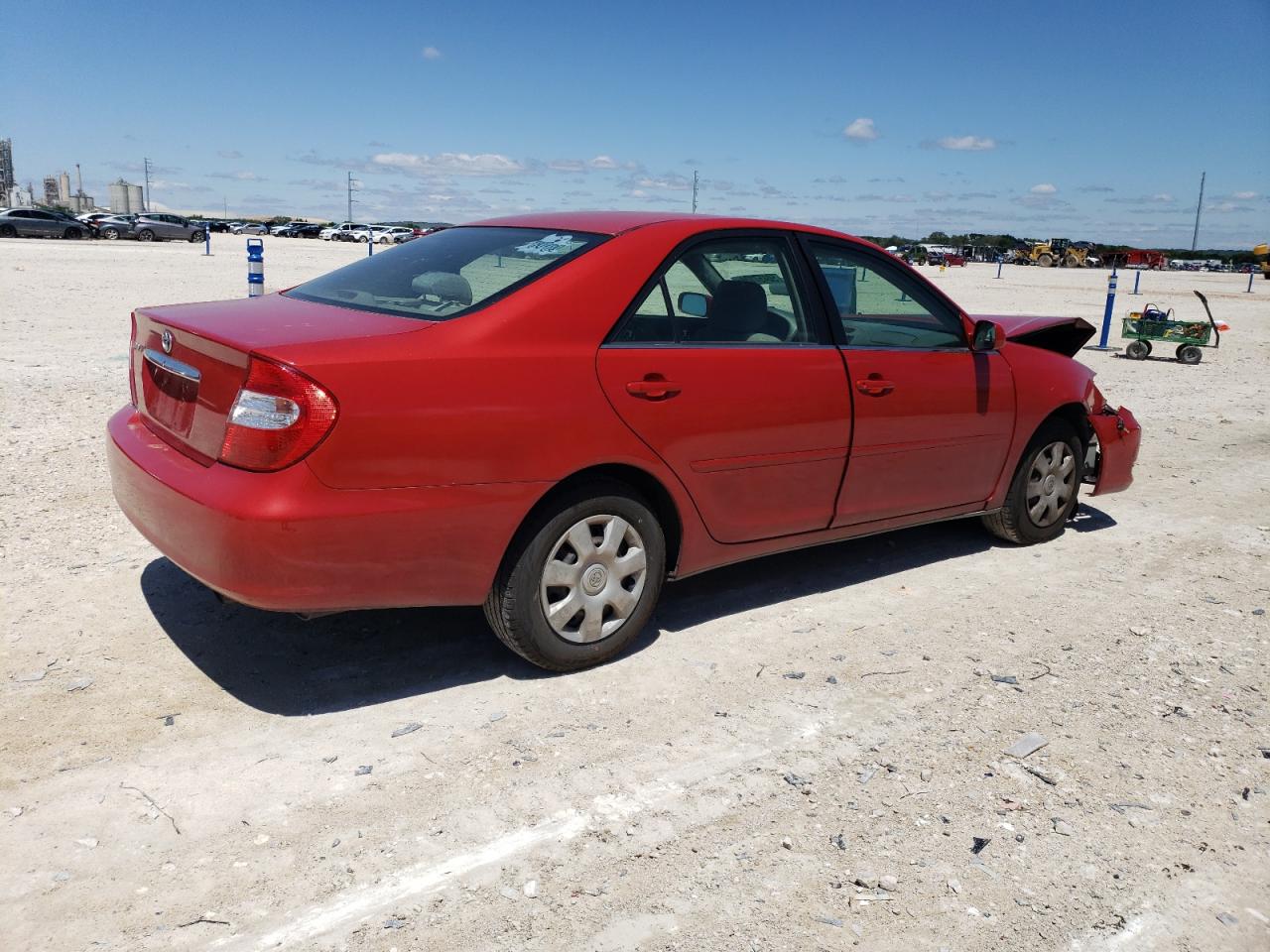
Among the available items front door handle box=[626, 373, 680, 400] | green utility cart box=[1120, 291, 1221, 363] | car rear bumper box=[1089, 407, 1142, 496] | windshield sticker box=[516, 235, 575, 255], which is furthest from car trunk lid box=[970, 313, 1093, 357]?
green utility cart box=[1120, 291, 1221, 363]

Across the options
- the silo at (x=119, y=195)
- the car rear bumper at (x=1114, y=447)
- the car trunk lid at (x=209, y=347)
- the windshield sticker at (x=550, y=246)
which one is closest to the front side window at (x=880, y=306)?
the windshield sticker at (x=550, y=246)

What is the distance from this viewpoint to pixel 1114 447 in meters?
6.14

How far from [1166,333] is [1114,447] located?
1161 centimetres

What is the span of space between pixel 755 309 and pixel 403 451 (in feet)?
5.75

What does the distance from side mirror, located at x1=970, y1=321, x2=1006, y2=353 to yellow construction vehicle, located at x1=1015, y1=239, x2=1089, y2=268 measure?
3068 inches

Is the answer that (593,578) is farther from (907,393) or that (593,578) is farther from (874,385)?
(907,393)

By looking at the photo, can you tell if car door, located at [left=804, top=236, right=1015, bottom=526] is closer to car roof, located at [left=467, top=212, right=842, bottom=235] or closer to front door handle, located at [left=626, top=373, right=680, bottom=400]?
car roof, located at [left=467, top=212, right=842, bottom=235]

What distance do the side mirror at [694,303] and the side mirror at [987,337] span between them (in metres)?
1.64

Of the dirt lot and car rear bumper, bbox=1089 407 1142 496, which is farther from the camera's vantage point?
car rear bumper, bbox=1089 407 1142 496

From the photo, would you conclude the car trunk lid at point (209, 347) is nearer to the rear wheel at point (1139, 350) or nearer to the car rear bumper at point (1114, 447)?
the car rear bumper at point (1114, 447)

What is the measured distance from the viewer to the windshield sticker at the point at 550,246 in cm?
406

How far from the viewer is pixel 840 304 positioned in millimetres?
4742

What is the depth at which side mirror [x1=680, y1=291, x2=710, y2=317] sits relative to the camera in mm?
4184

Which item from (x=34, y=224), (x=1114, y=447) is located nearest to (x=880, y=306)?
(x=1114, y=447)
